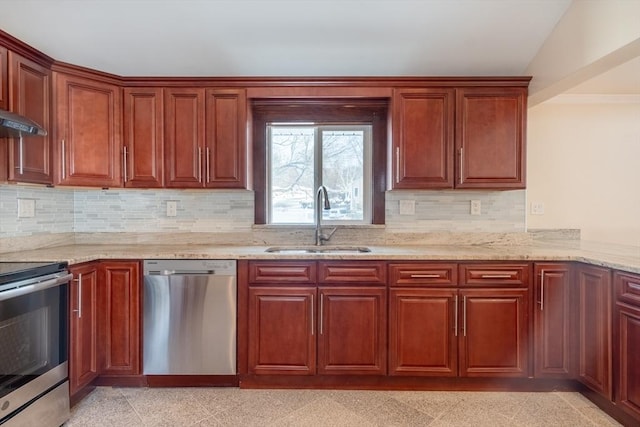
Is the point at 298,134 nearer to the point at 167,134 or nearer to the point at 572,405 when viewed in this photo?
the point at 167,134

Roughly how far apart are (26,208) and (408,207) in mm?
2785

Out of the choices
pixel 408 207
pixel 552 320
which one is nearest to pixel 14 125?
pixel 408 207

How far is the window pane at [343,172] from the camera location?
3.01 meters

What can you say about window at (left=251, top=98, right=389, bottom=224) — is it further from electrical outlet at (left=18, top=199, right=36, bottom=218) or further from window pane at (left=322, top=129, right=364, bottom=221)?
electrical outlet at (left=18, top=199, right=36, bottom=218)

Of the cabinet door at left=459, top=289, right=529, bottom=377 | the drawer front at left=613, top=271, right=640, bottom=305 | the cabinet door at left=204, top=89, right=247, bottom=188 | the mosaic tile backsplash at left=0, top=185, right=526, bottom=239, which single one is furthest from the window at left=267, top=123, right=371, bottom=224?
the drawer front at left=613, top=271, right=640, bottom=305

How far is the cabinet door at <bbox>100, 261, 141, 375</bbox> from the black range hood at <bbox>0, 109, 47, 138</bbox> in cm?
88

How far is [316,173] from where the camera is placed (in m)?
3.00

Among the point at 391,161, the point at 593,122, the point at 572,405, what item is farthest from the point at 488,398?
the point at 593,122

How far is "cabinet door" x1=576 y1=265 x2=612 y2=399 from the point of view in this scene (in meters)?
2.03

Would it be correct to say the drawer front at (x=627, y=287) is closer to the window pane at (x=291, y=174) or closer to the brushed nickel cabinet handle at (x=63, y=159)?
the window pane at (x=291, y=174)

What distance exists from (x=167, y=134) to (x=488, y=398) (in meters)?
2.82

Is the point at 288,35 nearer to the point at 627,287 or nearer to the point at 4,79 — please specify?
the point at 4,79

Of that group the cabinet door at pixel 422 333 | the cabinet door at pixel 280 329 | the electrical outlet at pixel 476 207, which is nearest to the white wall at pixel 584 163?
the electrical outlet at pixel 476 207

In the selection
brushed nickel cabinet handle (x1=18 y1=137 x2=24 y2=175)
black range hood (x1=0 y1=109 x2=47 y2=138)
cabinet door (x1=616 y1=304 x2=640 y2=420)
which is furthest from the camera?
brushed nickel cabinet handle (x1=18 y1=137 x2=24 y2=175)
